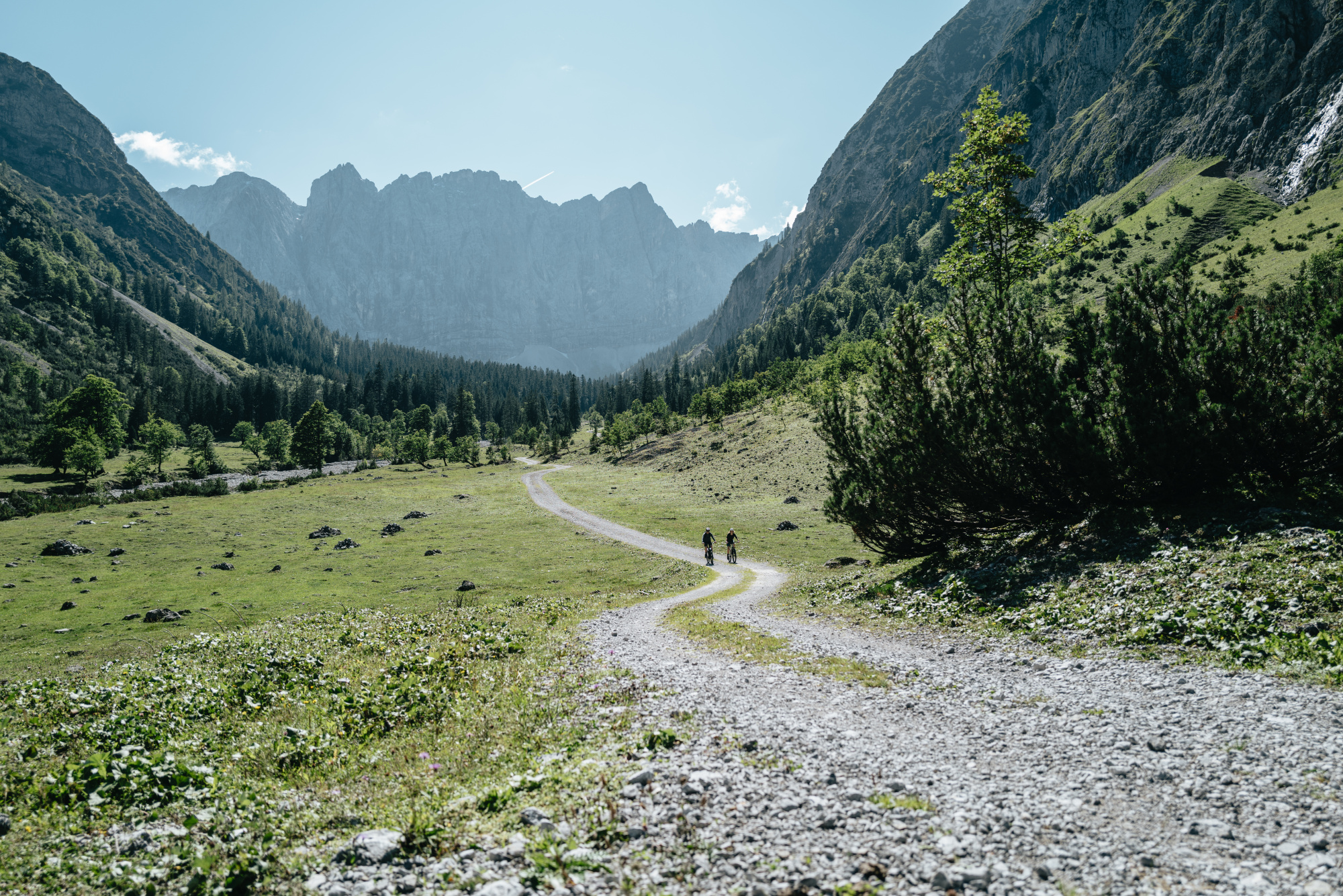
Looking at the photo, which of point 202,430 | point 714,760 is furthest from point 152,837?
point 202,430

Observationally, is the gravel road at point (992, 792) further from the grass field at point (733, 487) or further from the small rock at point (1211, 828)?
the grass field at point (733, 487)

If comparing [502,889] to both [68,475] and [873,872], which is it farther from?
[68,475]

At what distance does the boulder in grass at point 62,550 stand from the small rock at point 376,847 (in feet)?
186

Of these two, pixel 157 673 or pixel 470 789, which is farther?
pixel 157 673

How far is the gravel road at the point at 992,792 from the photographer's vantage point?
5637 mm

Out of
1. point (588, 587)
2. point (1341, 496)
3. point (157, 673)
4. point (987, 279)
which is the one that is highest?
point (987, 279)

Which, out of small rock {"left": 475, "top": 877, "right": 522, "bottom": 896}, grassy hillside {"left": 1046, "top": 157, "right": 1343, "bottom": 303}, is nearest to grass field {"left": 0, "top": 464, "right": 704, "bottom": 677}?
small rock {"left": 475, "top": 877, "right": 522, "bottom": 896}

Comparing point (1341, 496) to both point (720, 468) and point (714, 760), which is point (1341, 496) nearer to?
point (714, 760)

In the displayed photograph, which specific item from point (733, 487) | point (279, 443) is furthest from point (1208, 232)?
point (279, 443)

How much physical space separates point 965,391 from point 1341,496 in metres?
9.82

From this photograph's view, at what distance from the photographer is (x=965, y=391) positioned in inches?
838

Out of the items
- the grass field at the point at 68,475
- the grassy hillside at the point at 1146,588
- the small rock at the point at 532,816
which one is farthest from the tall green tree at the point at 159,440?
the small rock at the point at 532,816

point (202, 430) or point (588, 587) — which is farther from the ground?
point (202, 430)

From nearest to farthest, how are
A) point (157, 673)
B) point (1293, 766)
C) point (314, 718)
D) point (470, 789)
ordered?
point (1293, 766) → point (470, 789) → point (314, 718) → point (157, 673)
